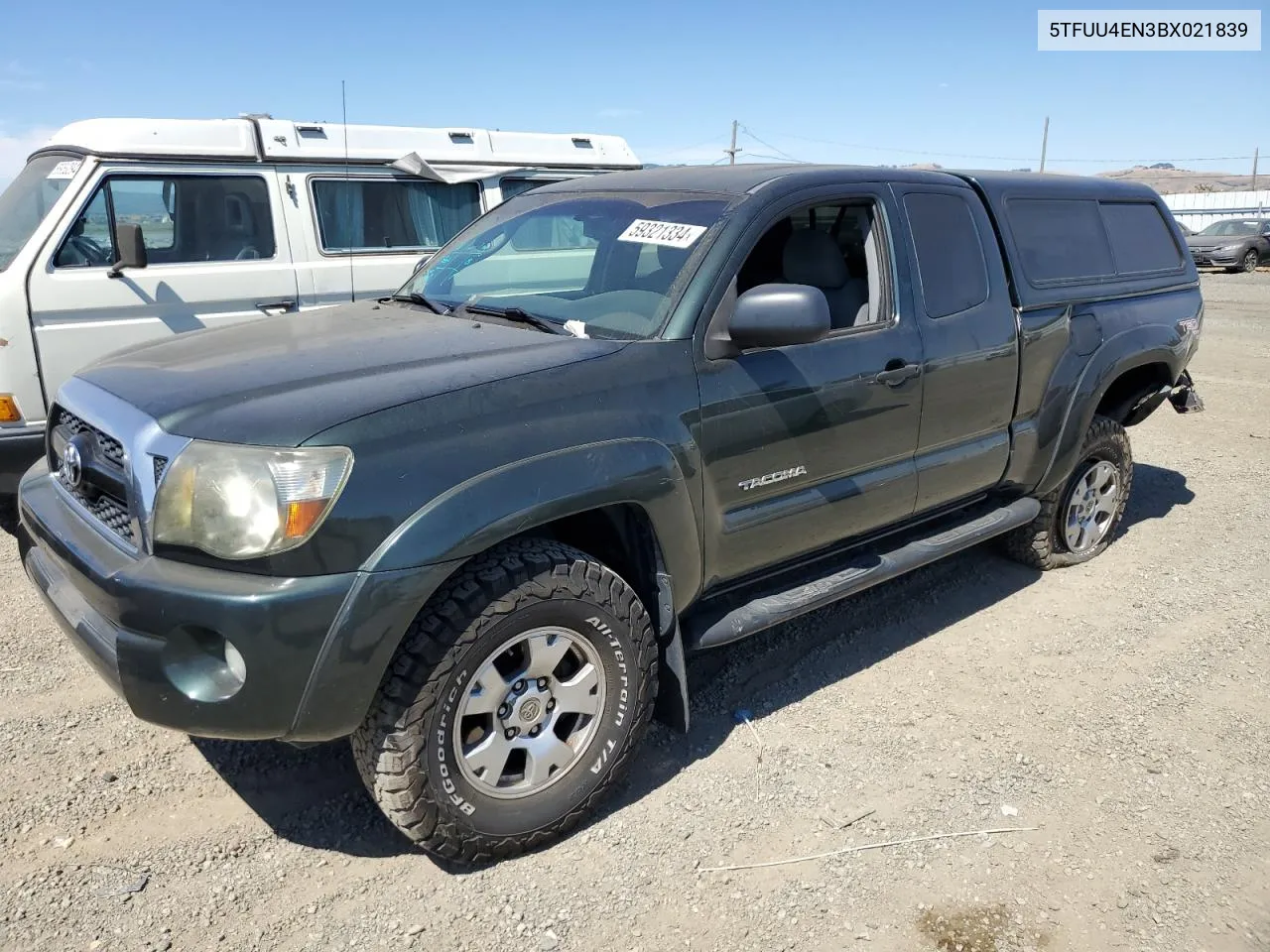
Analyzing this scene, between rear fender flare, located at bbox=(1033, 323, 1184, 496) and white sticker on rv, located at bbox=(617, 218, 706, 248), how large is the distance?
222cm

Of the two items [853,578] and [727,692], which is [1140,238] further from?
[727,692]

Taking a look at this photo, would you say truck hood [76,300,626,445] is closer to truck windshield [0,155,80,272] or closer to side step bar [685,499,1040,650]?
side step bar [685,499,1040,650]

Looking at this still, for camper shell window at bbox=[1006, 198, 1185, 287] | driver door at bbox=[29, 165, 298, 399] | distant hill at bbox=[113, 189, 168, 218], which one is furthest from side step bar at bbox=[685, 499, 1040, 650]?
distant hill at bbox=[113, 189, 168, 218]

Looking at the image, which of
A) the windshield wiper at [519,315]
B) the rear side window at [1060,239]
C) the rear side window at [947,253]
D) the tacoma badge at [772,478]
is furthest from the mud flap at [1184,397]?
the windshield wiper at [519,315]

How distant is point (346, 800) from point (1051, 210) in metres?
3.96

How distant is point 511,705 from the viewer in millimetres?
2742

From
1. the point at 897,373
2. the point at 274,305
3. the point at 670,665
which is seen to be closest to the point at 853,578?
the point at 897,373

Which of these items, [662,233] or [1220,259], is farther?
[1220,259]

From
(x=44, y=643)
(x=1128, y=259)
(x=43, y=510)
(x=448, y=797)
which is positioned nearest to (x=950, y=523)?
(x=1128, y=259)

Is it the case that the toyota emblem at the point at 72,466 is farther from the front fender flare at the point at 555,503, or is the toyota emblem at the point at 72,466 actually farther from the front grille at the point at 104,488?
the front fender flare at the point at 555,503

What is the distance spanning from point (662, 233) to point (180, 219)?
4096 mm

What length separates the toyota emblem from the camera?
9.04 ft

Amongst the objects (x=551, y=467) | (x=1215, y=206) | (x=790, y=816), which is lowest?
(x=1215, y=206)

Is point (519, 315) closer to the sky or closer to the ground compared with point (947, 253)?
closer to the ground
